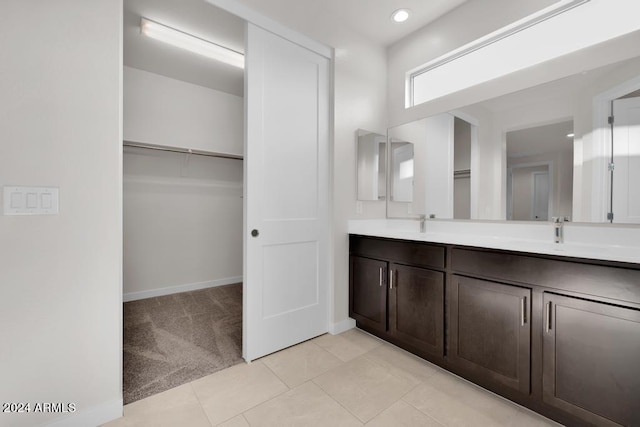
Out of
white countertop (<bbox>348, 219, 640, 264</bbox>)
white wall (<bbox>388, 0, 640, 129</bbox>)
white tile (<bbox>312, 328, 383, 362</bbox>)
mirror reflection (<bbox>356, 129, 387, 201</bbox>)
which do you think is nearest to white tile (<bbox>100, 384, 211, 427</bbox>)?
white tile (<bbox>312, 328, 383, 362</bbox>)

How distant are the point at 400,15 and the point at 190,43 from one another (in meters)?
1.93

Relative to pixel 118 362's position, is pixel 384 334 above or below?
below

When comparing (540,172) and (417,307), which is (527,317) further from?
(540,172)

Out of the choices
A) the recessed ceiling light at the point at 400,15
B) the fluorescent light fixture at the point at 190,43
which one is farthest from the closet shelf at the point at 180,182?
the recessed ceiling light at the point at 400,15

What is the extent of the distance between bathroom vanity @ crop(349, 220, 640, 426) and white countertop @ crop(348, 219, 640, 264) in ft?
0.04

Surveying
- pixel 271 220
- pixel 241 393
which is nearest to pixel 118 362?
pixel 241 393

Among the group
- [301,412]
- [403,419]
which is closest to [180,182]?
[301,412]

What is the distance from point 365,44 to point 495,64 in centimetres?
116

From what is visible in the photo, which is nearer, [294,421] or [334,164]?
[294,421]

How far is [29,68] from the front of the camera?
3.98 feet

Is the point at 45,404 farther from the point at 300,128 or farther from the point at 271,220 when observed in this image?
the point at 300,128

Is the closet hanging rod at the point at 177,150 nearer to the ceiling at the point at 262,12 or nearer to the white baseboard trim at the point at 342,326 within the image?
the ceiling at the point at 262,12

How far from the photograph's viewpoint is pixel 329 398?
1591 mm

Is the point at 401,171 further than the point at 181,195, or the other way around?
the point at 181,195
